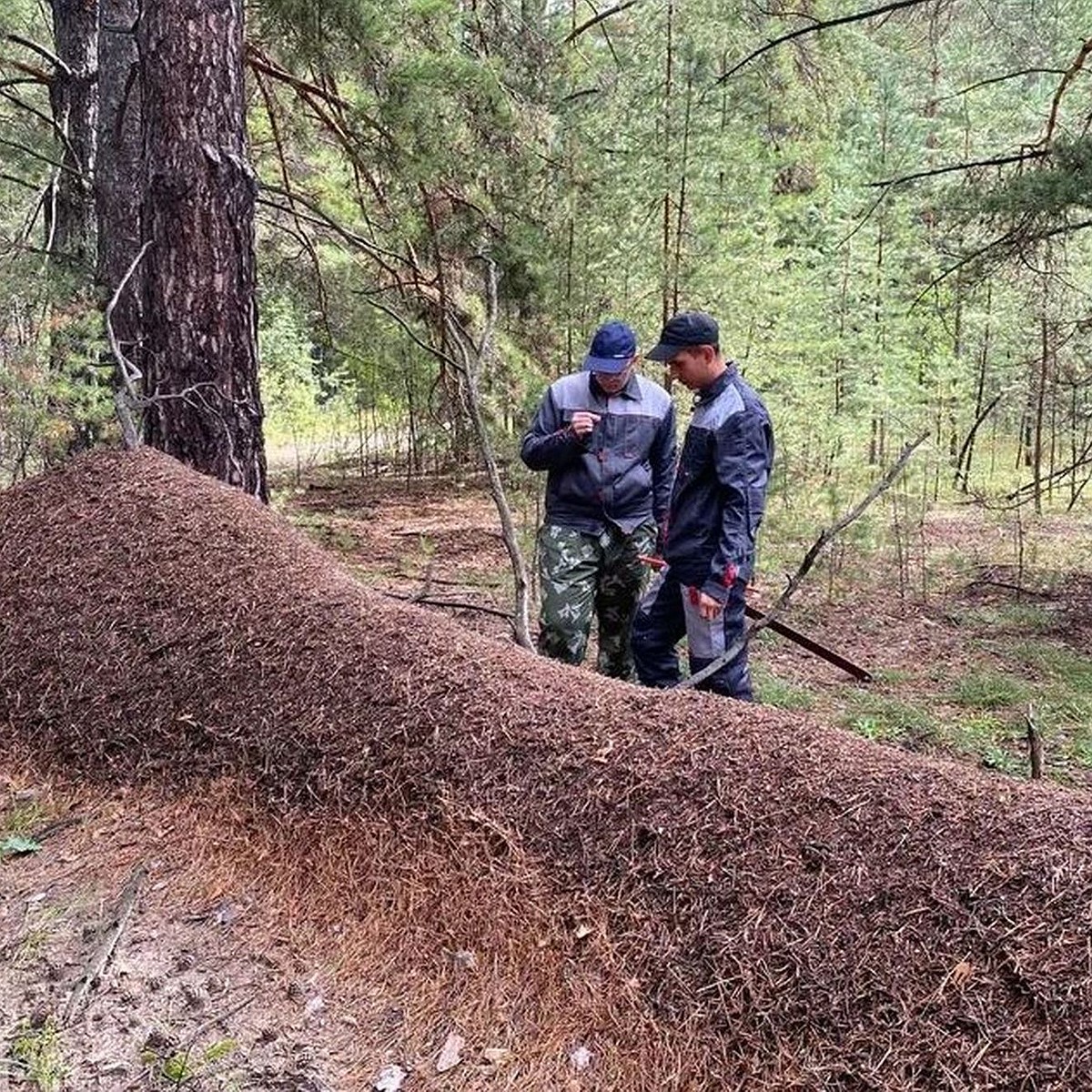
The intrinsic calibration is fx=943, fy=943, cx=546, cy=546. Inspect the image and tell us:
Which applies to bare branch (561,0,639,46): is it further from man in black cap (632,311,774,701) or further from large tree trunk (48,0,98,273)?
man in black cap (632,311,774,701)

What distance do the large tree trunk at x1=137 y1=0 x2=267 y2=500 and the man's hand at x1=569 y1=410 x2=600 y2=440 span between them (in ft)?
6.17

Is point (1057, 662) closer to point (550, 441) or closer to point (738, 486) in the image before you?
point (738, 486)

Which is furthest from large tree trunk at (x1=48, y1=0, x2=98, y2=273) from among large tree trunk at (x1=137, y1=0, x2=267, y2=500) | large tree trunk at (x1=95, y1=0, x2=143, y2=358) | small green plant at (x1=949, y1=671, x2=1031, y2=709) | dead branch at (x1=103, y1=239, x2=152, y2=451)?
small green plant at (x1=949, y1=671, x2=1031, y2=709)

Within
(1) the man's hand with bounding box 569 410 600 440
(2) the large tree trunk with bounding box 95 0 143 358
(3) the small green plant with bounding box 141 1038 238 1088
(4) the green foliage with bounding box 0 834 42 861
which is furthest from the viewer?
(2) the large tree trunk with bounding box 95 0 143 358

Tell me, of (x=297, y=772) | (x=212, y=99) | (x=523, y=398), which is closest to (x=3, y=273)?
(x=212, y=99)

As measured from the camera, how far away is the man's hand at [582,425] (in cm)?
414

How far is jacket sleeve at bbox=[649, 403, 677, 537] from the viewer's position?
452 cm

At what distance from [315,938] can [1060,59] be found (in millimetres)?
9554

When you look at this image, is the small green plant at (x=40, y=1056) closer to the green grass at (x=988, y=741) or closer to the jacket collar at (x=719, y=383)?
the jacket collar at (x=719, y=383)

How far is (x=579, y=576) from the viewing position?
448cm

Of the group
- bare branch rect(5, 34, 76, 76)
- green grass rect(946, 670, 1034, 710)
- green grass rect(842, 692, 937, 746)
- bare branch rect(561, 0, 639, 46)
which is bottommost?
green grass rect(946, 670, 1034, 710)

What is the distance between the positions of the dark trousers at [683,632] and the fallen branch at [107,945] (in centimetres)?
215

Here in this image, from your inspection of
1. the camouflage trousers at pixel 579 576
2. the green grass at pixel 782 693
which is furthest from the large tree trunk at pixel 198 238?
the green grass at pixel 782 693

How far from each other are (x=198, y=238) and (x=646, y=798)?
12.3 ft
